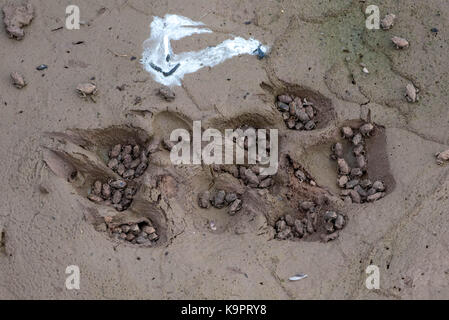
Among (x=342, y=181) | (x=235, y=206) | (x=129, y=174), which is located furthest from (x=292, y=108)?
(x=129, y=174)

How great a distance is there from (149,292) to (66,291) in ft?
1.99

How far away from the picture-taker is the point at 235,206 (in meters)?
5.02

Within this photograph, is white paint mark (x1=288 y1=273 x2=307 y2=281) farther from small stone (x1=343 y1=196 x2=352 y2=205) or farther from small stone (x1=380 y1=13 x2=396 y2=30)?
small stone (x1=380 y1=13 x2=396 y2=30)

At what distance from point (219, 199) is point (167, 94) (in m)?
0.94

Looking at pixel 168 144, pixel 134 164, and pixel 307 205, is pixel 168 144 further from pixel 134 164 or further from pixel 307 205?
pixel 307 205

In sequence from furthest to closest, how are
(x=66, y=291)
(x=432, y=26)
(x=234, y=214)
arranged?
(x=432, y=26)
(x=234, y=214)
(x=66, y=291)

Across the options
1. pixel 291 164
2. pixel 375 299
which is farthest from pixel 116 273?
pixel 375 299

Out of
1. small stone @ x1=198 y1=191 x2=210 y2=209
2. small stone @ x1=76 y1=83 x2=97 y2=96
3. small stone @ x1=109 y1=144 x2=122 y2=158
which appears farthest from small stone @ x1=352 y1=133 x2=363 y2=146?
small stone @ x1=76 y1=83 x2=97 y2=96

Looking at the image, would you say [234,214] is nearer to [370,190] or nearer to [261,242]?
[261,242]

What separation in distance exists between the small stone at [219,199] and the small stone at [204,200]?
0.06 m

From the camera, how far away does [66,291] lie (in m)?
4.70

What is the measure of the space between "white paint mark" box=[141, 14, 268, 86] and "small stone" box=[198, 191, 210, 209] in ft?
3.07

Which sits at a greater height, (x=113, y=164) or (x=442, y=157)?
(x=442, y=157)

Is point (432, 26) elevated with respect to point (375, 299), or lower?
elevated
